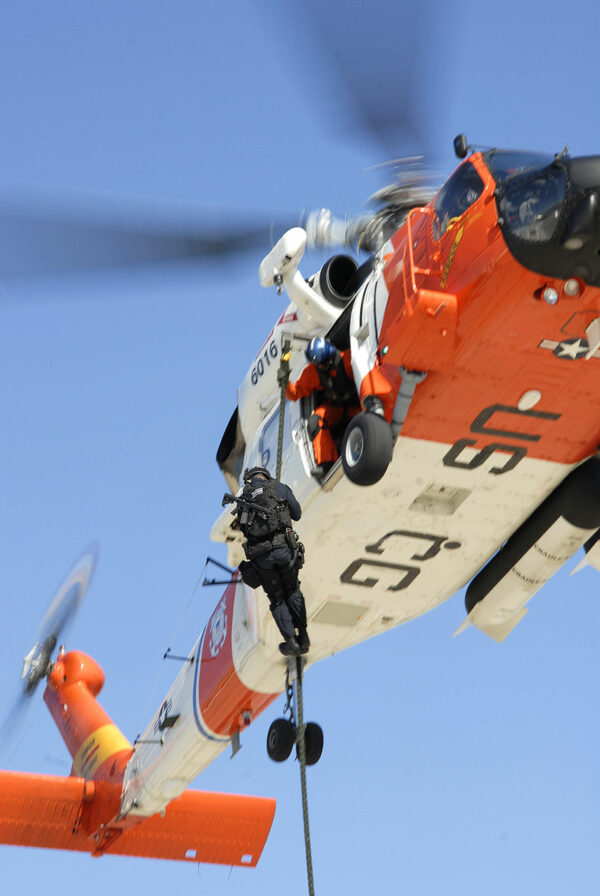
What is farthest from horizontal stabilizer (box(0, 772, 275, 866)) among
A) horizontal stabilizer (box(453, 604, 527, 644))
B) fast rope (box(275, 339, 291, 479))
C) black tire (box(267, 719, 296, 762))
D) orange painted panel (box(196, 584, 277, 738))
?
fast rope (box(275, 339, 291, 479))

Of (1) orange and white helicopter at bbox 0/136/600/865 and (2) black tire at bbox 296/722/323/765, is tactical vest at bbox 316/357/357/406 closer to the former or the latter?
(1) orange and white helicopter at bbox 0/136/600/865

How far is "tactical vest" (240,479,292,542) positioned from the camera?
35.4ft

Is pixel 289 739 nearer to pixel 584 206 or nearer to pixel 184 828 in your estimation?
pixel 184 828

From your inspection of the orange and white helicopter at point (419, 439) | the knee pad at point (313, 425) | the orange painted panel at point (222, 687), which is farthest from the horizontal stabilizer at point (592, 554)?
the orange painted panel at point (222, 687)

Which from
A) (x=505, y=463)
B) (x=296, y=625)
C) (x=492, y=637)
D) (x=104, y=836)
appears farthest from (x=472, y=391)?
(x=104, y=836)

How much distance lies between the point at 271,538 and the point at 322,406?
1.74m

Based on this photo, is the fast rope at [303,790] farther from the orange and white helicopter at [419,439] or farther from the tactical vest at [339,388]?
the tactical vest at [339,388]

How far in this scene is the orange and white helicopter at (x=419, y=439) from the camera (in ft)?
33.4

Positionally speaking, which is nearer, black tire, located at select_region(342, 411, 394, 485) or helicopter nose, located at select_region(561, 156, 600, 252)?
helicopter nose, located at select_region(561, 156, 600, 252)

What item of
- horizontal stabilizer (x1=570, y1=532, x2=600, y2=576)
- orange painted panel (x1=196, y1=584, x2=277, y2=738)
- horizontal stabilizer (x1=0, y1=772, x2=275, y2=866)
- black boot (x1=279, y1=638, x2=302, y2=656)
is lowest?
horizontal stabilizer (x1=0, y1=772, x2=275, y2=866)

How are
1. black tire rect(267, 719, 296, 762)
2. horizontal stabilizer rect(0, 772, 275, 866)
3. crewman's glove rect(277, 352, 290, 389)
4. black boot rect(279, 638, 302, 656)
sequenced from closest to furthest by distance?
1. black boot rect(279, 638, 302, 656)
2. crewman's glove rect(277, 352, 290, 389)
3. black tire rect(267, 719, 296, 762)
4. horizontal stabilizer rect(0, 772, 275, 866)

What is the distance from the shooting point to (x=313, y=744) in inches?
527

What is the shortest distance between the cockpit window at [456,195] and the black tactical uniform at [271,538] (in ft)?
8.14

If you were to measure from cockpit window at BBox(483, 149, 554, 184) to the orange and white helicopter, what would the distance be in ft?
0.08
